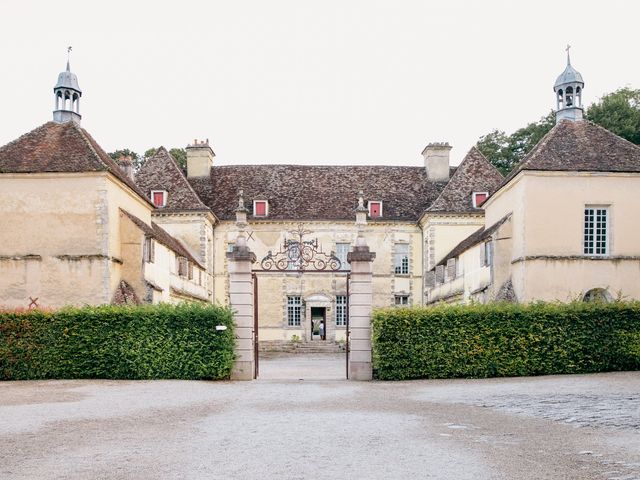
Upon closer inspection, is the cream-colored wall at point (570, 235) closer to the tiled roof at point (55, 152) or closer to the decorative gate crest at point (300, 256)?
the decorative gate crest at point (300, 256)

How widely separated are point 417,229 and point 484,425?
3314 centimetres

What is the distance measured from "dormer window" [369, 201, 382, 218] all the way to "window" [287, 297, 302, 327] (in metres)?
6.54

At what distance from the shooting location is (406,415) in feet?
37.4

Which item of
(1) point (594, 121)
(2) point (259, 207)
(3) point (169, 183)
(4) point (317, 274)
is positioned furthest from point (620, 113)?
(3) point (169, 183)

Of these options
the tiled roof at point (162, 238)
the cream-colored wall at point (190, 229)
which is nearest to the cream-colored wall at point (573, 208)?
the tiled roof at point (162, 238)

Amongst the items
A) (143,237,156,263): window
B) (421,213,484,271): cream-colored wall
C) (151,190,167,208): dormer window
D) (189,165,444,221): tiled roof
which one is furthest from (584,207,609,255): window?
(151,190,167,208): dormer window

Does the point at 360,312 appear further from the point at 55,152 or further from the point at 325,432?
the point at 55,152

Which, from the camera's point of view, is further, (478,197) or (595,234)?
(478,197)

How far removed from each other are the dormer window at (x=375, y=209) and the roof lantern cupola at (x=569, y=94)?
14993 millimetres

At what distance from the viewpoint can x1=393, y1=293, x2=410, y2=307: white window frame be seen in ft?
143

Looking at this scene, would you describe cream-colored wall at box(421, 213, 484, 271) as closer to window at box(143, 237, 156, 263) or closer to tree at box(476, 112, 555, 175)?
tree at box(476, 112, 555, 175)

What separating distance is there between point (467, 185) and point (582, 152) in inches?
552

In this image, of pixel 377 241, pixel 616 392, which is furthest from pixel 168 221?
pixel 616 392

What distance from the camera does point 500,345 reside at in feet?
59.4
